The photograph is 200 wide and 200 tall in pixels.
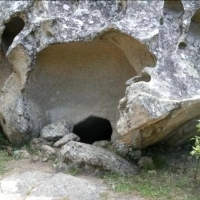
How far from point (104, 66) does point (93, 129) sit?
1022 millimetres

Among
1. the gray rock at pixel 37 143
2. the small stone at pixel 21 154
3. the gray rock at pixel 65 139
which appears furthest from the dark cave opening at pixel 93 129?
the small stone at pixel 21 154

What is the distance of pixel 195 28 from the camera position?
5.71 metres

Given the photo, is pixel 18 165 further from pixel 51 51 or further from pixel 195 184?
pixel 195 184

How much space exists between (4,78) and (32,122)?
70cm

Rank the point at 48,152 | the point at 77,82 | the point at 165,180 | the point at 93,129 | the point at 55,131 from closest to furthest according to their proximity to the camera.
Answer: the point at 165,180 < the point at 48,152 < the point at 55,131 < the point at 77,82 < the point at 93,129

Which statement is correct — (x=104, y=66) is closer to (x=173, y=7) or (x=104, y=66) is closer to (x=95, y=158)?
(x=173, y=7)

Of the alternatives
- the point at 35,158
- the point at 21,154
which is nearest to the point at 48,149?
the point at 35,158

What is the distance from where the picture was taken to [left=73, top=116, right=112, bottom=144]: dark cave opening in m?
6.56

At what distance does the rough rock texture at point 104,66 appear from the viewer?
16.5ft

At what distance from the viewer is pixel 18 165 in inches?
220

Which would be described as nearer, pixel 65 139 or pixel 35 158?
pixel 35 158

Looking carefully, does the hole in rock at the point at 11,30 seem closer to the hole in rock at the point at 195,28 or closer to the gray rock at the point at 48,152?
the gray rock at the point at 48,152

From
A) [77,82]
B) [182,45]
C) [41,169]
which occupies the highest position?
[182,45]

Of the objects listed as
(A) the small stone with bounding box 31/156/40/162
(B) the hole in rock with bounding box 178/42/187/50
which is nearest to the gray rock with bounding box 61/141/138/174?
(A) the small stone with bounding box 31/156/40/162
